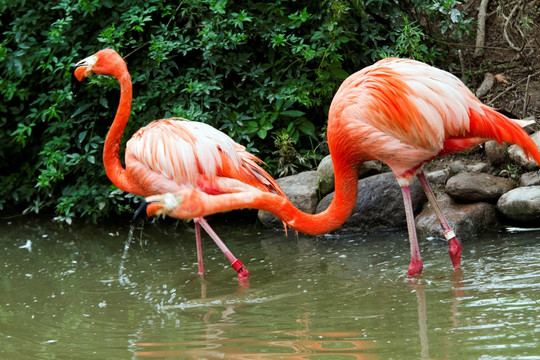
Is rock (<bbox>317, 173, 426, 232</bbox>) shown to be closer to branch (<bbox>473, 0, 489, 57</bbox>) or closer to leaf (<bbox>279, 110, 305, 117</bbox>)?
leaf (<bbox>279, 110, 305, 117</bbox>)

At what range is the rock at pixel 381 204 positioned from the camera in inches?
232

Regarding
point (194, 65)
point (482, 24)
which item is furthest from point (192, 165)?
point (482, 24)

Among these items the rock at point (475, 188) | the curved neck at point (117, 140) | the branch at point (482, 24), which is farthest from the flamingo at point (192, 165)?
the branch at point (482, 24)

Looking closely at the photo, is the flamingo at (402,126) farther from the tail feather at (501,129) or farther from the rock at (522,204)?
the rock at (522,204)

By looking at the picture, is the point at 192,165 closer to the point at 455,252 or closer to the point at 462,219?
the point at 455,252

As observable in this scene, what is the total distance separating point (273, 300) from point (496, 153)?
9.02 feet

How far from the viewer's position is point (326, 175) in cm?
617

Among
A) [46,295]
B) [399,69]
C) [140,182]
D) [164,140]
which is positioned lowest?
[46,295]

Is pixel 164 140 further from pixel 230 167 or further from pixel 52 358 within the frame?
pixel 52 358

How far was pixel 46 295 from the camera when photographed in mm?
4762

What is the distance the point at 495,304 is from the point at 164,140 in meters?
2.46

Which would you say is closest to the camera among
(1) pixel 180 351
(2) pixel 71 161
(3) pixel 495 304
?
(1) pixel 180 351

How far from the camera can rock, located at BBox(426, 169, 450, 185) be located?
20.0ft

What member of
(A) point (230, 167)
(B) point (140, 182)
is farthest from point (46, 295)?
(A) point (230, 167)
